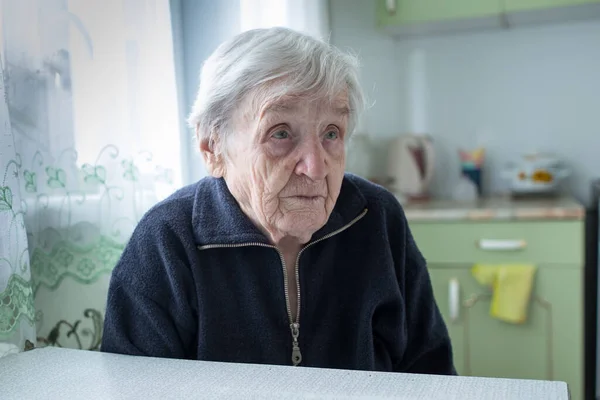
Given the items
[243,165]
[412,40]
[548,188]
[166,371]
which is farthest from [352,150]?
[166,371]

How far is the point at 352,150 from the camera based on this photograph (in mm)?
2945

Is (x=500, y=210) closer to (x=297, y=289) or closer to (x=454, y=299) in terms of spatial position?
(x=454, y=299)

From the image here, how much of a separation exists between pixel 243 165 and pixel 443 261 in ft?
4.81

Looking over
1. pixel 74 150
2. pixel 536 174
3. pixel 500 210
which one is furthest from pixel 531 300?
pixel 74 150

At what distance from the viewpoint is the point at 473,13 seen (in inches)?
105

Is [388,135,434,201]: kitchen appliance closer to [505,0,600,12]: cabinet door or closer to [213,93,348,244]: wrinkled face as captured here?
[505,0,600,12]: cabinet door

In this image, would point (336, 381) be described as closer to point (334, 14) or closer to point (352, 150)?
point (352, 150)

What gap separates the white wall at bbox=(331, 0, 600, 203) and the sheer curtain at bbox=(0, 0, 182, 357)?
1789mm


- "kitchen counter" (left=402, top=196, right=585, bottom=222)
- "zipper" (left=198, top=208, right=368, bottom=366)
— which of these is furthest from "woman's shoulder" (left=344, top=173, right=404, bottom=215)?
"kitchen counter" (left=402, top=196, right=585, bottom=222)

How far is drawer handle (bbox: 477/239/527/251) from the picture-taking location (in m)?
2.34

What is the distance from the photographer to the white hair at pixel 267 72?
3.58 ft

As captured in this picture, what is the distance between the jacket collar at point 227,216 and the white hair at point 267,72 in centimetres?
11

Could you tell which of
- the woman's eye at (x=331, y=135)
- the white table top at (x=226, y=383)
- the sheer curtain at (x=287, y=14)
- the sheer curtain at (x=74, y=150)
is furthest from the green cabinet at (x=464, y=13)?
the white table top at (x=226, y=383)

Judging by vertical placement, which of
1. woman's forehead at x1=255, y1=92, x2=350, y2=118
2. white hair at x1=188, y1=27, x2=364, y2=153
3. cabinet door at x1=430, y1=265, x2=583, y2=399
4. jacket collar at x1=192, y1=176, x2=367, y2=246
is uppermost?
white hair at x1=188, y1=27, x2=364, y2=153
